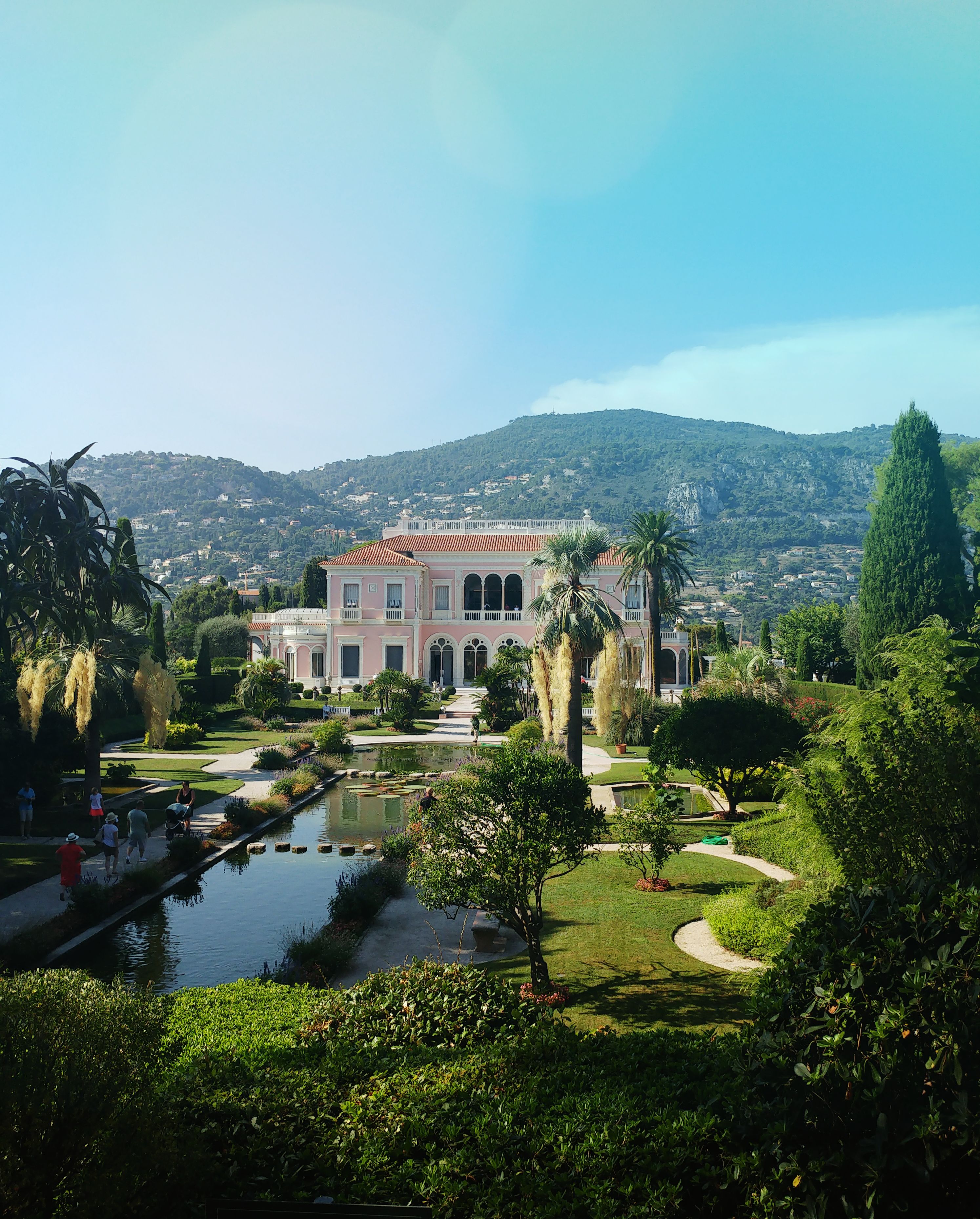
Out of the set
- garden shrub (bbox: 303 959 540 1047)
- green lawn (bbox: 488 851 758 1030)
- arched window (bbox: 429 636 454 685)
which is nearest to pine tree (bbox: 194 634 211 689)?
arched window (bbox: 429 636 454 685)

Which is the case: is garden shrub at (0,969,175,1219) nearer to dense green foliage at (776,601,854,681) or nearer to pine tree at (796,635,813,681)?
pine tree at (796,635,813,681)

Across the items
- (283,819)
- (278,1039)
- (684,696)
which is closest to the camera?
(278,1039)

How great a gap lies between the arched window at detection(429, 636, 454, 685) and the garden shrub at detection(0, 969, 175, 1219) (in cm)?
4931

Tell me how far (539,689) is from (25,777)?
12883mm

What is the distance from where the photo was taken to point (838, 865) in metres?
9.01

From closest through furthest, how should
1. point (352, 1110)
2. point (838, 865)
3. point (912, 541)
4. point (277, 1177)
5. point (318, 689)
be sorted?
1. point (277, 1177)
2. point (352, 1110)
3. point (838, 865)
4. point (912, 541)
5. point (318, 689)

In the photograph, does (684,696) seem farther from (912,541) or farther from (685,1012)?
(912,541)

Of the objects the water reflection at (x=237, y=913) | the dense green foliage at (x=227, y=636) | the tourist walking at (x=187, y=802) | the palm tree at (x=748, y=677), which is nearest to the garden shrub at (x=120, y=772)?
the tourist walking at (x=187, y=802)

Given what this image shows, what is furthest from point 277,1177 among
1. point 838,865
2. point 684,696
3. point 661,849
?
point 684,696

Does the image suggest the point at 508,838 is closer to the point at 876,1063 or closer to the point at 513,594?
the point at 876,1063

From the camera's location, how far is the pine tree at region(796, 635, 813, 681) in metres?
43.8

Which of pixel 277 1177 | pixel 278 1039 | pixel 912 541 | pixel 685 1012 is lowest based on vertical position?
pixel 685 1012

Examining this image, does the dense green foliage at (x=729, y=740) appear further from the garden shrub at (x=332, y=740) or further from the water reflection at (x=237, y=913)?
the garden shrub at (x=332, y=740)

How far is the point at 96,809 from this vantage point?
Result: 18.5m
